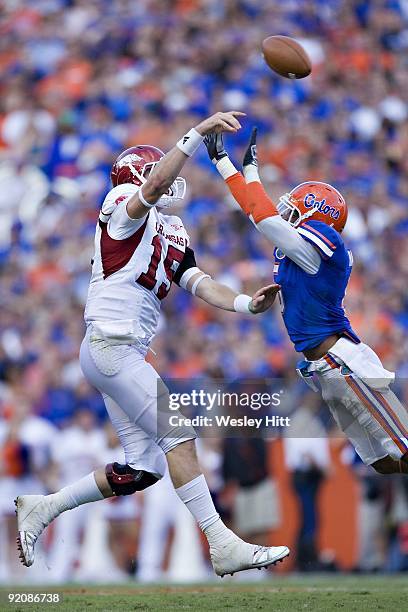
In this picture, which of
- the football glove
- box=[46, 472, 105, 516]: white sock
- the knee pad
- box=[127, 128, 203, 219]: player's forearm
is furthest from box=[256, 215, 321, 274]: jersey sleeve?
box=[46, 472, 105, 516]: white sock

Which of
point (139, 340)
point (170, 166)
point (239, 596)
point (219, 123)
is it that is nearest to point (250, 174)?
point (219, 123)

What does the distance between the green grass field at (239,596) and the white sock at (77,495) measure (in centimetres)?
46

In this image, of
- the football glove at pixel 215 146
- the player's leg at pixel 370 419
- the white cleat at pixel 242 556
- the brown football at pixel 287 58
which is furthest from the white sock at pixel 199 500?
the brown football at pixel 287 58

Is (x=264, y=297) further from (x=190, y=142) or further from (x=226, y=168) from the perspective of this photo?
(x=190, y=142)

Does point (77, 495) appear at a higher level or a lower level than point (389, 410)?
lower

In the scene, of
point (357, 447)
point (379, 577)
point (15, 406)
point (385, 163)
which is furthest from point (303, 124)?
point (357, 447)

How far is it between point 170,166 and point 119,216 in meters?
0.35

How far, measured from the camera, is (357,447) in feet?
18.9

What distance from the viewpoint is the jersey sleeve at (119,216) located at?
530cm

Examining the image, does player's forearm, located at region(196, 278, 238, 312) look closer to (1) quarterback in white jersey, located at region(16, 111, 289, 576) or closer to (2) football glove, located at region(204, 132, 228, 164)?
(1) quarterback in white jersey, located at region(16, 111, 289, 576)

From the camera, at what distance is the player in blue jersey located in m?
5.48

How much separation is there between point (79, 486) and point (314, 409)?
7.89 ft

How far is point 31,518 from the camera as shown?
560cm

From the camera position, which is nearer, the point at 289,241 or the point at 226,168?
the point at 289,241
